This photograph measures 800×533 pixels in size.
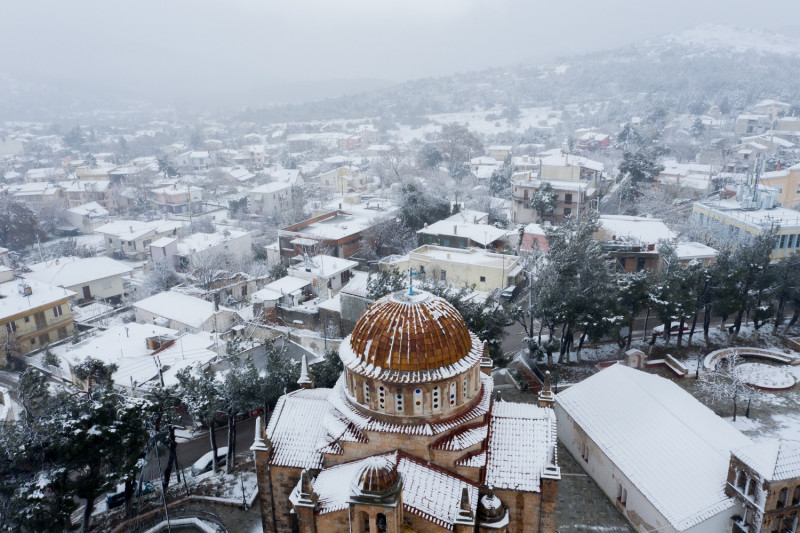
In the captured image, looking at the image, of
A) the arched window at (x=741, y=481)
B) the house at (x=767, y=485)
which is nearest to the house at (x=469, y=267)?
the arched window at (x=741, y=481)

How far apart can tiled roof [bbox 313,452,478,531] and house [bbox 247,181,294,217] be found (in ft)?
227

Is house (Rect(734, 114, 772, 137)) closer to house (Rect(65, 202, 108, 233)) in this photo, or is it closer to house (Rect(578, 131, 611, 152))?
house (Rect(578, 131, 611, 152))

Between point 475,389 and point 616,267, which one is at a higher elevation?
point 475,389

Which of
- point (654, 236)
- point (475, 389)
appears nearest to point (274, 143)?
point (654, 236)

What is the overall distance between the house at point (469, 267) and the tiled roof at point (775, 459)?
27.5 metres

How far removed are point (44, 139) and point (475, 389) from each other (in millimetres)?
191901

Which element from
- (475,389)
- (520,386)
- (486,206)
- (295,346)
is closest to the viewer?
(475,389)

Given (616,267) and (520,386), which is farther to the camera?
(616,267)

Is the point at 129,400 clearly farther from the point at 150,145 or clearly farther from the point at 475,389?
the point at 150,145

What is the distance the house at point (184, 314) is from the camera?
140 ft

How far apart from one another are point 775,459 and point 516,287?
28.2 m

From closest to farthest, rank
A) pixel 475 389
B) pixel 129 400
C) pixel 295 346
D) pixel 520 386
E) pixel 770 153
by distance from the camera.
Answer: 1. pixel 475 389
2. pixel 129 400
3. pixel 520 386
4. pixel 295 346
5. pixel 770 153

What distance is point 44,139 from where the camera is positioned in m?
169

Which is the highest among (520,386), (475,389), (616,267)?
(475,389)
